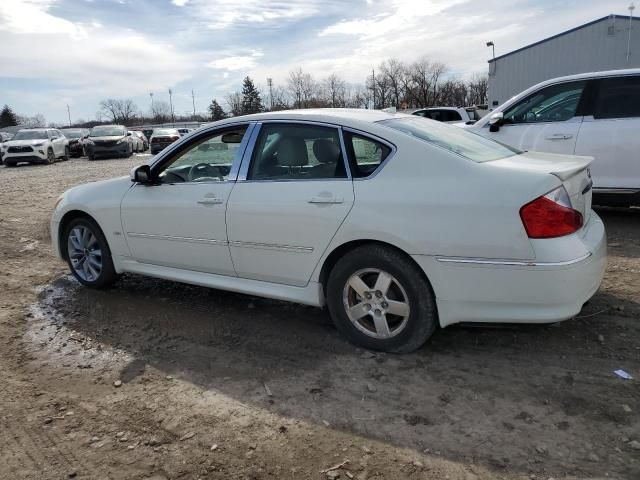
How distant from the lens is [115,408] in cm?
312

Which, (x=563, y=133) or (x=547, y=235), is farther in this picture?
(x=563, y=133)

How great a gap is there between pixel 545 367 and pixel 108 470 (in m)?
2.53

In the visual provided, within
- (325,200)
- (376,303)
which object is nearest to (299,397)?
(376,303)

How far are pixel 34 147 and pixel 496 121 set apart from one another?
2184 cm

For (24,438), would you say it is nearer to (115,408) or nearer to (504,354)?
(115,408)

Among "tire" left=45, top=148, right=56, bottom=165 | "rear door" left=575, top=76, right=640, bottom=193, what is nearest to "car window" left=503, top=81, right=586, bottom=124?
"rear door" left=575, top=76, right=640, bottom=193

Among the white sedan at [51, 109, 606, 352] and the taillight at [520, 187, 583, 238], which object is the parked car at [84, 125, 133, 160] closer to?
the white sedan at [51, 109, 606, 352]

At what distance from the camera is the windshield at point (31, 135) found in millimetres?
24234

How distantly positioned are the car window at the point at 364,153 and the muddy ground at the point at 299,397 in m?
1.21

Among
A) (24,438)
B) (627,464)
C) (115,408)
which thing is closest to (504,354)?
(627,464)

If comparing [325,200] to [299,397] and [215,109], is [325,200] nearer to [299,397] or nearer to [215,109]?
[299,397]

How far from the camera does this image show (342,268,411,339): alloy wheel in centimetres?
341

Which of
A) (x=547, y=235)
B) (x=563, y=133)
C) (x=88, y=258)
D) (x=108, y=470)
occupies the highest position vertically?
(x=563, y=133)

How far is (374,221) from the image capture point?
335 centimetres
